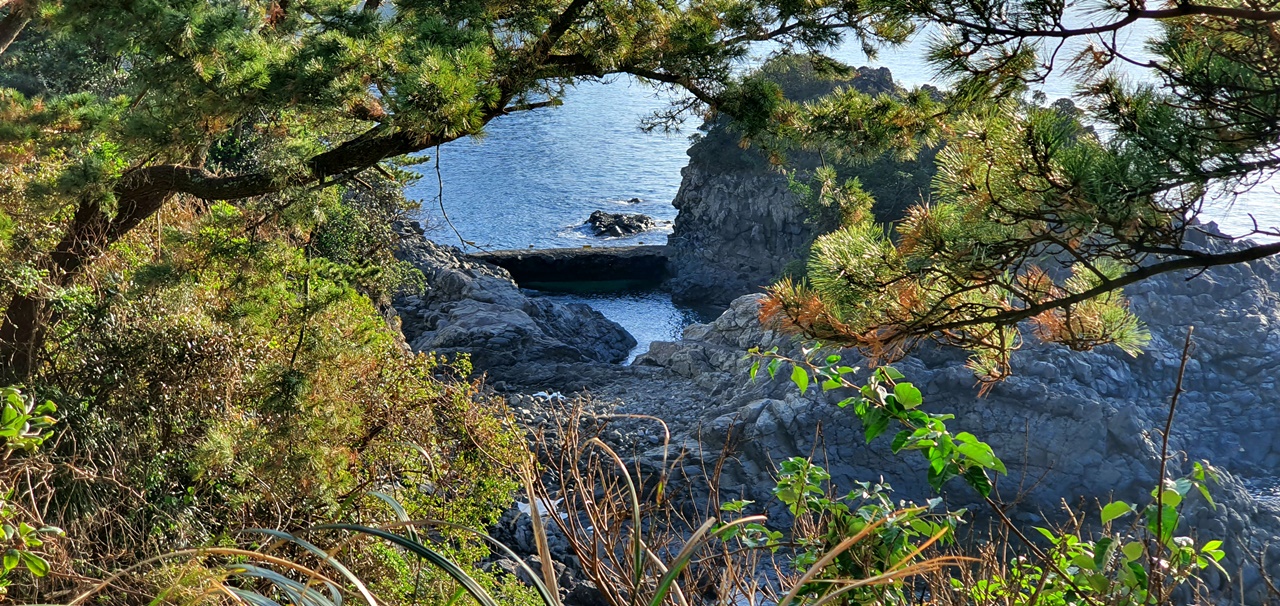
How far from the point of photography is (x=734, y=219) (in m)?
22.2

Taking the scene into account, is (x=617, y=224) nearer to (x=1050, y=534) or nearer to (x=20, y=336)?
(x=20, y=336)

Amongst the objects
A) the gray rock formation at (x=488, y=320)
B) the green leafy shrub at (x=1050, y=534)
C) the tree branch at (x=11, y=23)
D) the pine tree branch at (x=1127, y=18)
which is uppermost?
the pine tree branch at (x=1127, y=18)

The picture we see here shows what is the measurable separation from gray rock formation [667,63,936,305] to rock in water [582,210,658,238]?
179 cm

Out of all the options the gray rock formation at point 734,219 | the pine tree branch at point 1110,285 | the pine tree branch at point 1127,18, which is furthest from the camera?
the gray rock formation at point 734,219

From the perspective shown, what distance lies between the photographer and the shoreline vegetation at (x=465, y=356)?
1668mm

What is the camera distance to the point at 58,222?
4.75 meters

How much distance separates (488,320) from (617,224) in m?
10.0

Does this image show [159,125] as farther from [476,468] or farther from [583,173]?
[583,173]

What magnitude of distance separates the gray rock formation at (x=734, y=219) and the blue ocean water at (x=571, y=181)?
2.91ft

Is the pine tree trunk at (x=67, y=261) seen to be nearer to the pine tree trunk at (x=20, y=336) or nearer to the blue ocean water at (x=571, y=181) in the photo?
the pine tree trunk at (x=20, y=336)

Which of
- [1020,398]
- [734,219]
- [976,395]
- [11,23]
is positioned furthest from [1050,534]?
Answer: [734,219]

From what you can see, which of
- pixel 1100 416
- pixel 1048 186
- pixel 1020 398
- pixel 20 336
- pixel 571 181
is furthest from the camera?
pixel 571 181

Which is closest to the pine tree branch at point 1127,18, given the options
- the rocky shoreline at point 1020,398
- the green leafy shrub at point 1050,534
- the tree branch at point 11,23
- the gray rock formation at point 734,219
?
the green leafy shrub at point 1050,534

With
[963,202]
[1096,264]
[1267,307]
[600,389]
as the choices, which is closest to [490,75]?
[963,202]
